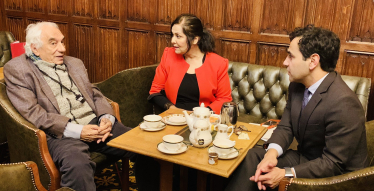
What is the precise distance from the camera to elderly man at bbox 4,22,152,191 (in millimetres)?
2123

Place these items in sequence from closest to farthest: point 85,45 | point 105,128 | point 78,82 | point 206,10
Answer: point 105,128 → point 78,82 → point 206,10 → point 85,45

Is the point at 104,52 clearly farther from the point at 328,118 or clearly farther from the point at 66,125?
the point at 328,118

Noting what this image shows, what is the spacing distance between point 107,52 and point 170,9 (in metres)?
1.15

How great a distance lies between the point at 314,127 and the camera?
1886 mm

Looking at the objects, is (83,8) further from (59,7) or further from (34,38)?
(34,38)

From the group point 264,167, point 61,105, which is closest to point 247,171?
point 264,167

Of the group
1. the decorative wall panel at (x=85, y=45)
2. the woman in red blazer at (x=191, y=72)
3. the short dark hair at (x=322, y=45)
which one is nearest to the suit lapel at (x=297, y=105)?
the short dark hair at (x=322, y=45)

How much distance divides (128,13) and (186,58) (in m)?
1.48

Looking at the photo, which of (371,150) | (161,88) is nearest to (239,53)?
(161,88)

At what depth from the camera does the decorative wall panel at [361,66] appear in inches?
116

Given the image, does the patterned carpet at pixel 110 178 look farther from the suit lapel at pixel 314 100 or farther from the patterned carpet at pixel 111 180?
the suit lapel at pixel 314 100

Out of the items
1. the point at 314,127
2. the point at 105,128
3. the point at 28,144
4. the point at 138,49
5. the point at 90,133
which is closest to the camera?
the point at 314,127

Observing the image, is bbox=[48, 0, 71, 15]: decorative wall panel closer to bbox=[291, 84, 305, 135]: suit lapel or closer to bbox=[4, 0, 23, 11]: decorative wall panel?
bbox=[4, 0, 23, 11]: decorative wall panel

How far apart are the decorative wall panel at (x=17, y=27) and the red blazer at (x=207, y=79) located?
3.21 metres
